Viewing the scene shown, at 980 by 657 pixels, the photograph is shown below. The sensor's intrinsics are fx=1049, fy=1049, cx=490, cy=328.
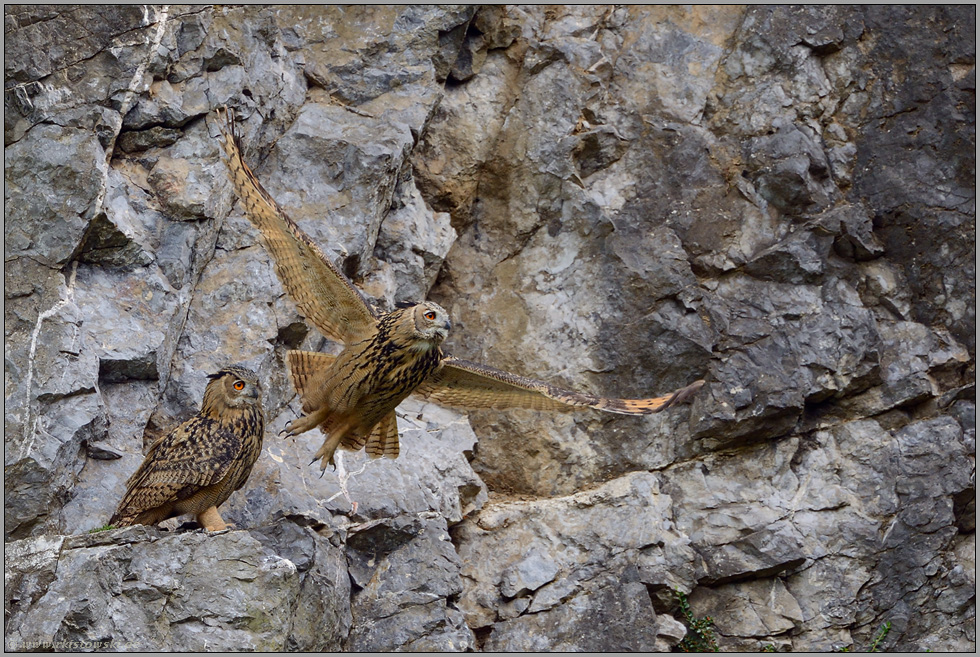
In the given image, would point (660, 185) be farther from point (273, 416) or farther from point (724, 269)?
point (273, 416)

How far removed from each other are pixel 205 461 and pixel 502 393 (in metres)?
2.00

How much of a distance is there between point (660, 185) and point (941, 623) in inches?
160

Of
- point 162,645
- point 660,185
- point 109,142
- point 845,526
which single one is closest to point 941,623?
point 845,526

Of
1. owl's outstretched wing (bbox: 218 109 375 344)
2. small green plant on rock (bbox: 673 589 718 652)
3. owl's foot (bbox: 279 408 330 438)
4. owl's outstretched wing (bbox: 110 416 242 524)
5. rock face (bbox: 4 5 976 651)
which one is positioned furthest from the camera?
small green plant on rock (bbox: 673 589 718 652)

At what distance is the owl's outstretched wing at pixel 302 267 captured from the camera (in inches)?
236

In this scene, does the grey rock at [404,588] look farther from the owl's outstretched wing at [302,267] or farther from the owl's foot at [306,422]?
the owl's outstretched wing at [302,267]

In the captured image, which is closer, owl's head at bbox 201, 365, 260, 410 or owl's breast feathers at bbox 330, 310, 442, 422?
owl's head at bbox 201, 365, 260, 410

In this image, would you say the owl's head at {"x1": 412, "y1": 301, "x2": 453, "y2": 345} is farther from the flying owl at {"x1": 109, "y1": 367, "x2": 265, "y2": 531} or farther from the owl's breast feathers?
the flying owl at {"x1": 109, "y1": 367, "x2": 265, "y2": 531}

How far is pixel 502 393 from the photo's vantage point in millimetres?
6906

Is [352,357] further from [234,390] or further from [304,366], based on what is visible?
[234,390]

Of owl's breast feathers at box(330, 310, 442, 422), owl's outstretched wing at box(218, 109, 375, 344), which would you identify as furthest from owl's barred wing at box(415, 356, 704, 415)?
owl's outstretched wing at box(218, 109, 375, 344)

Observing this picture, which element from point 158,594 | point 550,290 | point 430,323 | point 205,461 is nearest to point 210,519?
point 205,461

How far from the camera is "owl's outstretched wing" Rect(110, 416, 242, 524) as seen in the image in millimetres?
5793

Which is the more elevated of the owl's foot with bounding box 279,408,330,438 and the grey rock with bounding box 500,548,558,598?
the owl's foot with bounding box 279,408,330,438
